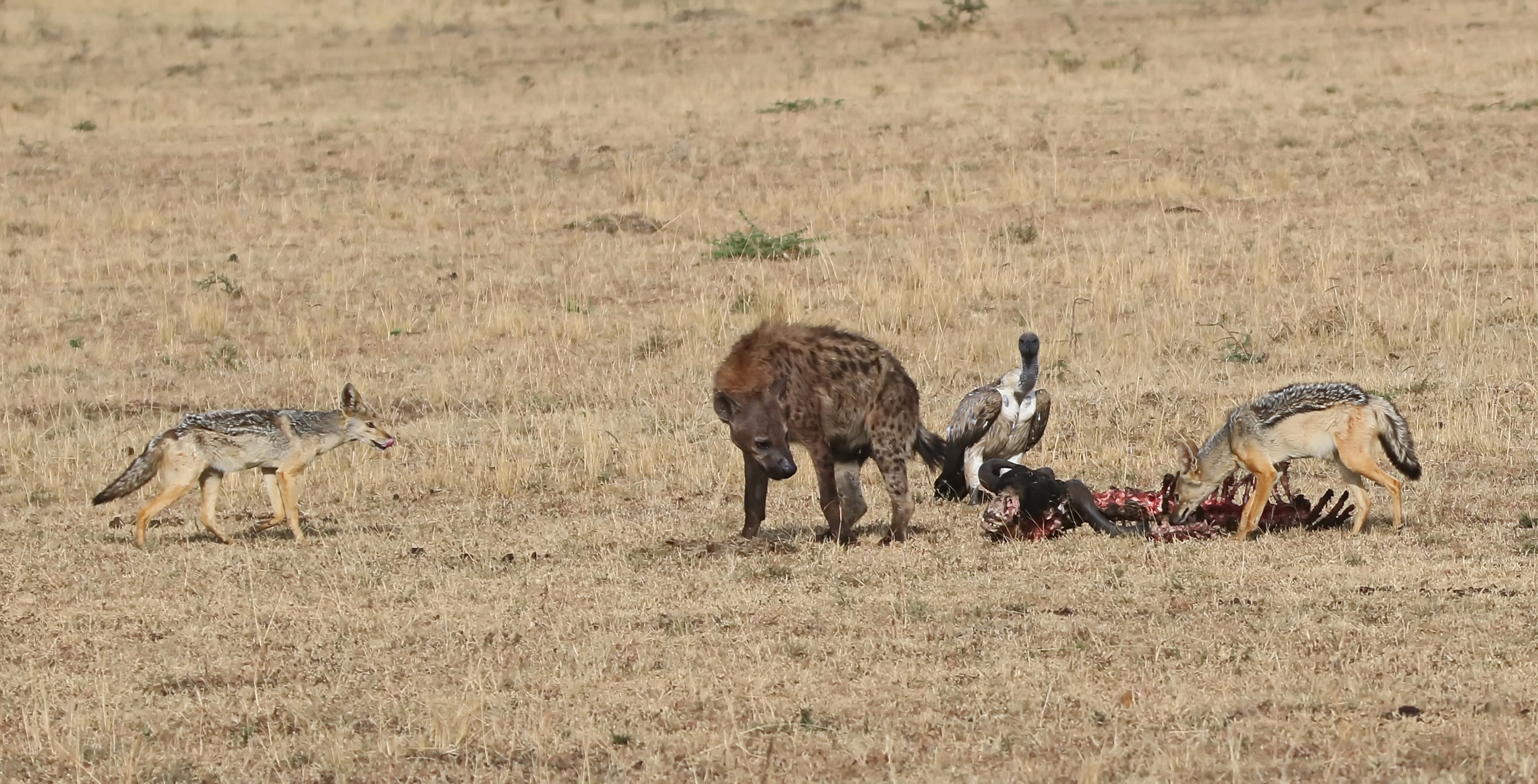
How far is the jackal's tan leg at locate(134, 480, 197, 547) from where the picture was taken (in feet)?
34.9

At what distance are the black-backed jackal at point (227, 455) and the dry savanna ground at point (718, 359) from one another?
0.28 meters

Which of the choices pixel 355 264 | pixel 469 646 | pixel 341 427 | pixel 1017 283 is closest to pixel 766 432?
pixel 469 646

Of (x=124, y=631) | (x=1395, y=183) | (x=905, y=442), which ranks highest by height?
(x=1395, y=183)

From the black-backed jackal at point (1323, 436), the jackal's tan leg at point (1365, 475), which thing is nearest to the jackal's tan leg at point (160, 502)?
the black-backed jackal at point (1323, 436)

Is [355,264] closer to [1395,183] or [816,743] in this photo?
[1395,183]

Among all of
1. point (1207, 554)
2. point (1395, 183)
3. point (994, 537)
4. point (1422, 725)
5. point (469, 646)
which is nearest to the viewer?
point (1422, 725)

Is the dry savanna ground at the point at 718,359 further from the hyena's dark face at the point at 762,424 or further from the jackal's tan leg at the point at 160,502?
the hyena's dark face at the point at 762,424

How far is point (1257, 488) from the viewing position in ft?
32.3

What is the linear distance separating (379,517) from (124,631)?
296cm

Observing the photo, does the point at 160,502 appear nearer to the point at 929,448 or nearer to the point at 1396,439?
the point at 929,448

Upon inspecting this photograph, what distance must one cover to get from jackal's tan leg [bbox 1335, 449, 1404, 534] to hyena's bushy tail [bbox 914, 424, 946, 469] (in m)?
2.04

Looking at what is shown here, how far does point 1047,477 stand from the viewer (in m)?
10.3

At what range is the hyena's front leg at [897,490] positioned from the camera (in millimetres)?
10234

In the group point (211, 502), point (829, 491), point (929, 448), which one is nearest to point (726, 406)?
point (829, 491)
